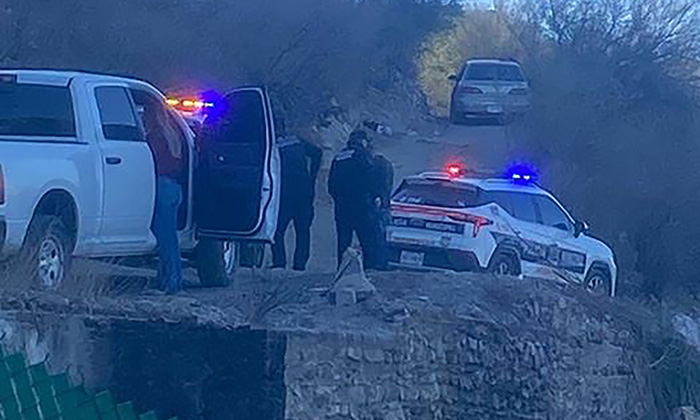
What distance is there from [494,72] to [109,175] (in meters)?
26.8

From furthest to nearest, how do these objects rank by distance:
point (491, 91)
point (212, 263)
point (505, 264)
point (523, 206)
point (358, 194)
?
point (491, 91)
point (523, 206)
point (505, 264)
point (358, 194)
point (212, 263)

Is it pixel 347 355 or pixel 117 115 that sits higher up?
pixel 117 115

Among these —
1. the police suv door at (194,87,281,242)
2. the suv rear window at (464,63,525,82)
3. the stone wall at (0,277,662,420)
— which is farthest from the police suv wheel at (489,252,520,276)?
the suv rear window at (464,63,525,82)

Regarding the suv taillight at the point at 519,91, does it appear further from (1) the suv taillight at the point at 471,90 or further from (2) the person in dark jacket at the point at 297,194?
(2) the person in dark jacket at the point at 297,194

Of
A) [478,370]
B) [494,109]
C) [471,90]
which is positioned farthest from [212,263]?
[471,90]

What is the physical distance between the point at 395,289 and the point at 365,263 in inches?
91.6

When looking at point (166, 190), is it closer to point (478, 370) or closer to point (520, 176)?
point (478, 370)

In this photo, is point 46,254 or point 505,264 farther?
point 505,264

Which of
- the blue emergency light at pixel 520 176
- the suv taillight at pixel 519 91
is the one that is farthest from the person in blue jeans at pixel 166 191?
the suv taillight at pixel 519 91

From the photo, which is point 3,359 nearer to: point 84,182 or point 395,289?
point 84,182

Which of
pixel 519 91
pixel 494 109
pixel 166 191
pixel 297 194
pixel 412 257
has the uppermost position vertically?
pixel 166 191

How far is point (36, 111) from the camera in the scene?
38.0 feet

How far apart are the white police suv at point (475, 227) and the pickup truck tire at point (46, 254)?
686 centimetres

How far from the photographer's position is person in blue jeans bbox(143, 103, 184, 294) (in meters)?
12.4
